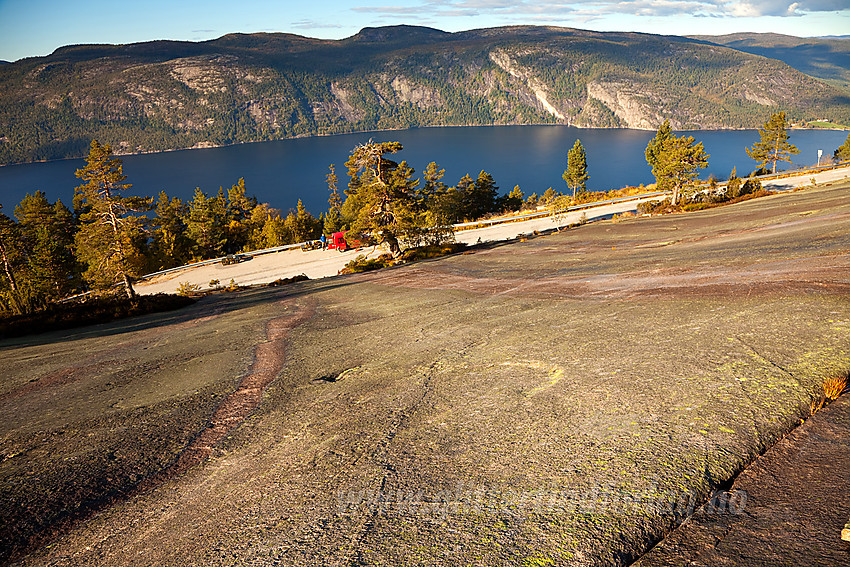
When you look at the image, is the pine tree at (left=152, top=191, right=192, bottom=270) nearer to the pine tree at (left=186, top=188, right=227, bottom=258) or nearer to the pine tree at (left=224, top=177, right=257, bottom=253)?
the pine tree at (left=186, top=188, right=227, bottom=258)

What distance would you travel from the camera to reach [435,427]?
501cm

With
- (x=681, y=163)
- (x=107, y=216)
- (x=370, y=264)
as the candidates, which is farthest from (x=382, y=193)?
(x=681, y=163)

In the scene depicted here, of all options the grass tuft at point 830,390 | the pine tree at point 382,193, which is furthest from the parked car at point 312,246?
the grass tuft at point 830,390

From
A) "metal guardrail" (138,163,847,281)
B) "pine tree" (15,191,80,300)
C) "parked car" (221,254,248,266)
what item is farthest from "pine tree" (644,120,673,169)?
"pine tree" (15,191,80,300)

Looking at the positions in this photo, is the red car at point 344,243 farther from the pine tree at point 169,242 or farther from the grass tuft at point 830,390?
the grass tuft at point 830,390

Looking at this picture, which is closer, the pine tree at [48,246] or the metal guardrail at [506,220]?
the metal guardrail at [506,220]

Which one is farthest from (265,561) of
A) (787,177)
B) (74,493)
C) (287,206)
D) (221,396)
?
(287,206)

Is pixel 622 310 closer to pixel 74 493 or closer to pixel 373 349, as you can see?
pixel 373 349

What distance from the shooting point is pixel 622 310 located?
324 inches

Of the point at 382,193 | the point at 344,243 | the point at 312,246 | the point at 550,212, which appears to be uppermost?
the point at 382,193

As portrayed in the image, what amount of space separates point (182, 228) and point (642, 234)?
8885 cm

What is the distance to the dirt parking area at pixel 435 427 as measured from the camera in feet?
11.6

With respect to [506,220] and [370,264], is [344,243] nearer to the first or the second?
[370,264]

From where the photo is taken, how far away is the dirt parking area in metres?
3.52
